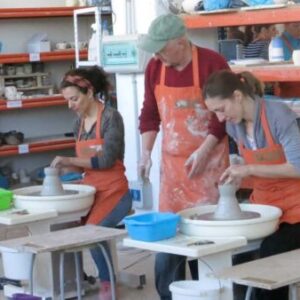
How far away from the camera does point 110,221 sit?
488 centimetres

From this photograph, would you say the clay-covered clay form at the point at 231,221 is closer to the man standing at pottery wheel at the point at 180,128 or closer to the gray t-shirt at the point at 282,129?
the gray t-shirt at the point at 282,129

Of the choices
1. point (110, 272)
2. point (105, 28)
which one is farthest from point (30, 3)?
point (110, 272)

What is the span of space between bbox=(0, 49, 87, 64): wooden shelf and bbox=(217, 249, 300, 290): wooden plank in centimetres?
521

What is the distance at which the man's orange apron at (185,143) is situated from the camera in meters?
4.38

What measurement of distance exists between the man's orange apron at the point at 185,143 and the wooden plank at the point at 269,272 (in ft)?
2.94

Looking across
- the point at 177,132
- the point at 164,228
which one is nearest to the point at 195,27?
the point at 177,132

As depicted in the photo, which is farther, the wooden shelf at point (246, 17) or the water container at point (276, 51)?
the water container at point (276, 51)

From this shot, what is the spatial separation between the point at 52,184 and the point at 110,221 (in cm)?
42

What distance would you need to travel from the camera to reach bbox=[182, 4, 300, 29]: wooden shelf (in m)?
5.48

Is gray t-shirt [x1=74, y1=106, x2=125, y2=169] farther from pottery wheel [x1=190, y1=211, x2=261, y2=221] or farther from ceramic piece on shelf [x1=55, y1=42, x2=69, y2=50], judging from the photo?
ceramic piece on shelf [x1=55, y1=42, x2=69, y2=50]

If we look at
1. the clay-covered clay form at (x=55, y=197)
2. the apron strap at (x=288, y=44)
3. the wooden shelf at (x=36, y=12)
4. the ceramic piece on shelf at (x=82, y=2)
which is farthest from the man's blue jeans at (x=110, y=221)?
the ceramic piece on shelf at (x=82, y=2)

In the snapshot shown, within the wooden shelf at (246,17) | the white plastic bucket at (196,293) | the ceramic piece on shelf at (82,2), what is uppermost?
the ceramic piece on shelf at (82,2)

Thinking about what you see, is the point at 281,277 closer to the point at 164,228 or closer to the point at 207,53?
the point at 164,228

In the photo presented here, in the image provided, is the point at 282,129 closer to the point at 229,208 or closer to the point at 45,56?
the point at 229,208
